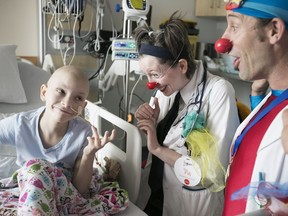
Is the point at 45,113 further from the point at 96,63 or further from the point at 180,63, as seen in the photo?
the point at 96,63

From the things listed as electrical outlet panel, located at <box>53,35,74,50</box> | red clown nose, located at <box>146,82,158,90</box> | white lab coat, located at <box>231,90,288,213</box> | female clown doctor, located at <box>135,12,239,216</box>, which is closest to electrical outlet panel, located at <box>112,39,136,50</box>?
female clown doctor, located at <box>135,12,239,216</box>

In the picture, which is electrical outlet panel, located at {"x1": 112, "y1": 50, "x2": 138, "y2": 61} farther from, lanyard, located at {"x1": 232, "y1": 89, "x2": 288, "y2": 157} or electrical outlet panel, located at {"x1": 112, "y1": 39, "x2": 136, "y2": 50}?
lanyard, located at {"x1": 232, "y1": 89, "x2": 288, "y2": 157}

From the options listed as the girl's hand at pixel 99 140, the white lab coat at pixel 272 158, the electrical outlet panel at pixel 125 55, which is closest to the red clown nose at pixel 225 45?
the white lab coat at pixel 272 158

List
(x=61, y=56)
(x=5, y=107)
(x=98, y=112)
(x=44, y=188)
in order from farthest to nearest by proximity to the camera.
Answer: (x=61, y=56), (x=5, y=107), (x=98, y=112), (x=44, y=188)

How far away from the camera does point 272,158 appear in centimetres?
83

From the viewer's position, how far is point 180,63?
1390 millimetres

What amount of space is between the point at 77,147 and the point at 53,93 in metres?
0.26

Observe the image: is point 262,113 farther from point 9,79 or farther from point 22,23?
point 22,23

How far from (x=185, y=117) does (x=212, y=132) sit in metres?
0.14

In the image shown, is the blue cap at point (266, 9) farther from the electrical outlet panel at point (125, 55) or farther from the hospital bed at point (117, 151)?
the electrical outlet panel at point (125, 55)

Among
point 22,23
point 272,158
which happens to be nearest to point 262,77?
point 272,158

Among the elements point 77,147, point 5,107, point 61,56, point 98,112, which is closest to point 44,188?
point 77,147

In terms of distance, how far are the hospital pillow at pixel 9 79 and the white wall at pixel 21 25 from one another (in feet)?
1.85

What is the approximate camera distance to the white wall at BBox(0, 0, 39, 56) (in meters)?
2.49
